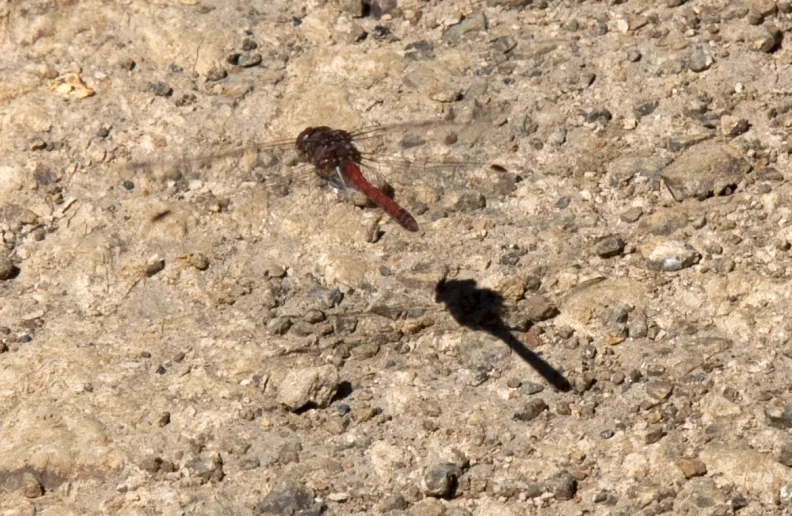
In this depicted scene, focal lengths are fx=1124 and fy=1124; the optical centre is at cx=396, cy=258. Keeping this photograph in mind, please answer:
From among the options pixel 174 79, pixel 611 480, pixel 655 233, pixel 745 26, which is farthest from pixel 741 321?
pixel 174 79

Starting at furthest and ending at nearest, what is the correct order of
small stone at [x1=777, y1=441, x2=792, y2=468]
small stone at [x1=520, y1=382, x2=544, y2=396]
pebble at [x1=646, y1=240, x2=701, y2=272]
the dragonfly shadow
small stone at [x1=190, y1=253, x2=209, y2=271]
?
1. small stone at [x1=190, y1=253, x2=209, y2=271]
2. pebble at [x1=646, y1=240, x2=701, y2=272]
3. the dragonfly shadow
4. small stone at [x1=520, y1=382, x2=544, y2=396]
5. small stone at [x1=777, y1=441, x2=792, y2=468]

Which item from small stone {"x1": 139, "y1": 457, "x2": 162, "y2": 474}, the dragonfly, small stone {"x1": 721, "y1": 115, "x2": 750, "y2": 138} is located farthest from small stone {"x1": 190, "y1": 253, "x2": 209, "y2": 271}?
small stone {"x1": 721, "y1": 115, "x2": 750, "y2": 138}

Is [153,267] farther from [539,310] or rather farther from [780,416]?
[780,416]

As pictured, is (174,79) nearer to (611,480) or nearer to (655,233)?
(655,233)

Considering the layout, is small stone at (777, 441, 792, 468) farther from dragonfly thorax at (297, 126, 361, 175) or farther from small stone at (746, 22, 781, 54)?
dragonfly thorax at (297, 126, 361, 175)

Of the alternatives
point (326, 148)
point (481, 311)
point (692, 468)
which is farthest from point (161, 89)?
point (692, 468)

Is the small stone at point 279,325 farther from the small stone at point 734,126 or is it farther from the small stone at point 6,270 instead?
the small stone at point 734,126
